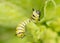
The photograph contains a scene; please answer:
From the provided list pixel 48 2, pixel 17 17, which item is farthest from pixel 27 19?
pixel 48 2

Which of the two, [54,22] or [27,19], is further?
[27,19]

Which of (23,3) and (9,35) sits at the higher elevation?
(23,3)

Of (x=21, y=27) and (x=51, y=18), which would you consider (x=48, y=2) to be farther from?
(x=21, y=27)

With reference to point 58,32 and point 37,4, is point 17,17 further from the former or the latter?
point 58,32

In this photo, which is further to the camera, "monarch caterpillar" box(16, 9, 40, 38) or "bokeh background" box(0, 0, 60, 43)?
"monarch caterpillar" box(16, 9, 40, 38)

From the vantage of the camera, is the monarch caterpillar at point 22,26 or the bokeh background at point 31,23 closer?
the bokeh background at point 31,23

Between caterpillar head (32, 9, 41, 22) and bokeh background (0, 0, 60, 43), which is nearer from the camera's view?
bokeh background (0, 0, 60, 43)
